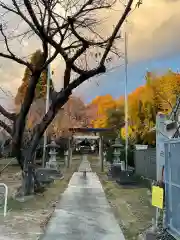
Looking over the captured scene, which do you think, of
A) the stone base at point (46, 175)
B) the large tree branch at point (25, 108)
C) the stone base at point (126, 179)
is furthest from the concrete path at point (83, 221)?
the stone base at point (46, 175)

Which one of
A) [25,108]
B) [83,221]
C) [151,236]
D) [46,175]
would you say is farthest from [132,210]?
[46,175]

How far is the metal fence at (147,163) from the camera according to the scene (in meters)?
16.1

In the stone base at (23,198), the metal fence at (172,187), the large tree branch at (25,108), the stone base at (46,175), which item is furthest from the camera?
the stone base at (46,175)

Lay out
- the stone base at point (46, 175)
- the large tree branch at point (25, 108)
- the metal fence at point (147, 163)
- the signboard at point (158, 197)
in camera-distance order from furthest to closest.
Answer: the stone base at point (46, 175) → the metal fence at point (147, 163) → the large tree branch at point (25, 108) → the signboard at point (158, 197)

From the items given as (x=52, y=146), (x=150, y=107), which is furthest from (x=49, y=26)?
(x=150, y=107)

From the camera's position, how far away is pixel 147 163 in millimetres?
17625

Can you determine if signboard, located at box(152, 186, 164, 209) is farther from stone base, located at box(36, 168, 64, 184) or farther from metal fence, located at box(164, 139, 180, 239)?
stone base, located at box(36, 168, 64, 184)

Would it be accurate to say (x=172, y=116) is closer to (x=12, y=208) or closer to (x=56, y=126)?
(x=12, y=208)

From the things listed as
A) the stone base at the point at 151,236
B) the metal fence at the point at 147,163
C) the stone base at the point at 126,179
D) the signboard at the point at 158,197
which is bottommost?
the stone base at the point at 151,236

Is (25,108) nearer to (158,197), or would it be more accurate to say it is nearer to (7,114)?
(7,114)

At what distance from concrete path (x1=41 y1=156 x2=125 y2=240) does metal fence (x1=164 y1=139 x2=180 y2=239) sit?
1.62 meters

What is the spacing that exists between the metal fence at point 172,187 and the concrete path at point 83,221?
162 centimetres

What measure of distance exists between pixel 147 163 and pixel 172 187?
11502mm

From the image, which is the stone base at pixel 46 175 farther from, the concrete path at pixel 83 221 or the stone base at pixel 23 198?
the concrete path at pixel 83 221
